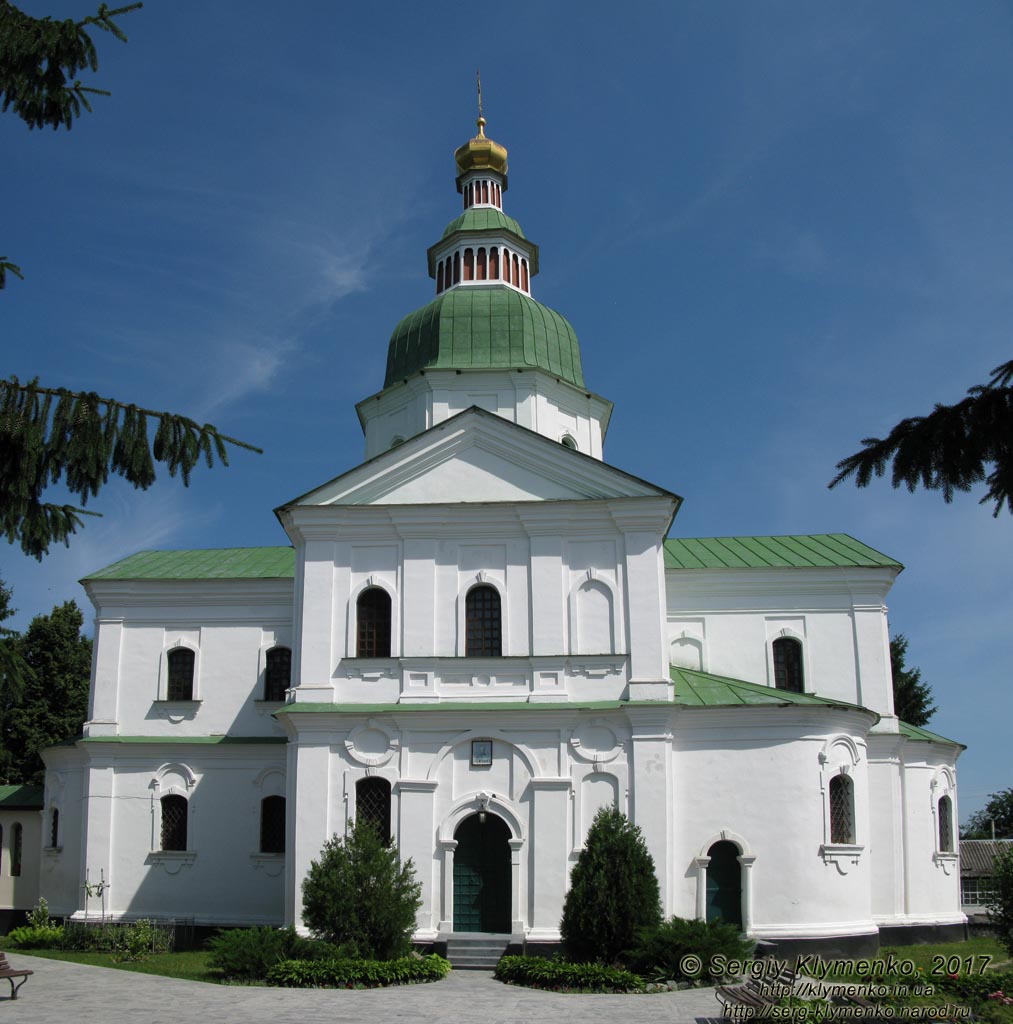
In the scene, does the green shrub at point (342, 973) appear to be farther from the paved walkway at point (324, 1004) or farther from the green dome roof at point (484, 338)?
the green dome roof at point (484, 338)

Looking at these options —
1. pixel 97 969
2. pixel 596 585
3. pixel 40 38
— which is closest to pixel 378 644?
pixel 596 585

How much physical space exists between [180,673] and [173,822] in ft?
12.0

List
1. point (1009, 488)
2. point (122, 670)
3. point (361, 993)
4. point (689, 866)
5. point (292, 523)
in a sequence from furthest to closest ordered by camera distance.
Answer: point (122, 670), point (292, 523), point (689, 866), point (361, 993), point (1009, 488)

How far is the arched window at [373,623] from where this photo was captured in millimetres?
23859

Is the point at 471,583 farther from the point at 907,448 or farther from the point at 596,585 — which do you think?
the point at 907,448

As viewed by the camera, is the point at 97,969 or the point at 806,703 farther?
the point at 806,703

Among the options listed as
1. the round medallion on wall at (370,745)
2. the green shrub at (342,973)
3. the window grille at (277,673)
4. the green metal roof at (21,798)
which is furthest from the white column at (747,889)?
the green metal roof at (21,798)

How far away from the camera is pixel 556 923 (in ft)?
70.9

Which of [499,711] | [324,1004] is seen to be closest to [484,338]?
[499,711]

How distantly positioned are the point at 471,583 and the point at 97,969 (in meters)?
10.3

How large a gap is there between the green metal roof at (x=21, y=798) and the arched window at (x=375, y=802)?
1280cm

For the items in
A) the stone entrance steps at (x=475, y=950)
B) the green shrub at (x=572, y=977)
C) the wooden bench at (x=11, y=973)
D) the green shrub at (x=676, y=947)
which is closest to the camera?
the wooden bench at (x=11, y=973)

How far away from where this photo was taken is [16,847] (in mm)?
30953

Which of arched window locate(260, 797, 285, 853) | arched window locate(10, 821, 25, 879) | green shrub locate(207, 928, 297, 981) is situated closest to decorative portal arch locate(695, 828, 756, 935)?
green shrub locate(207, 928, 297, 981)
